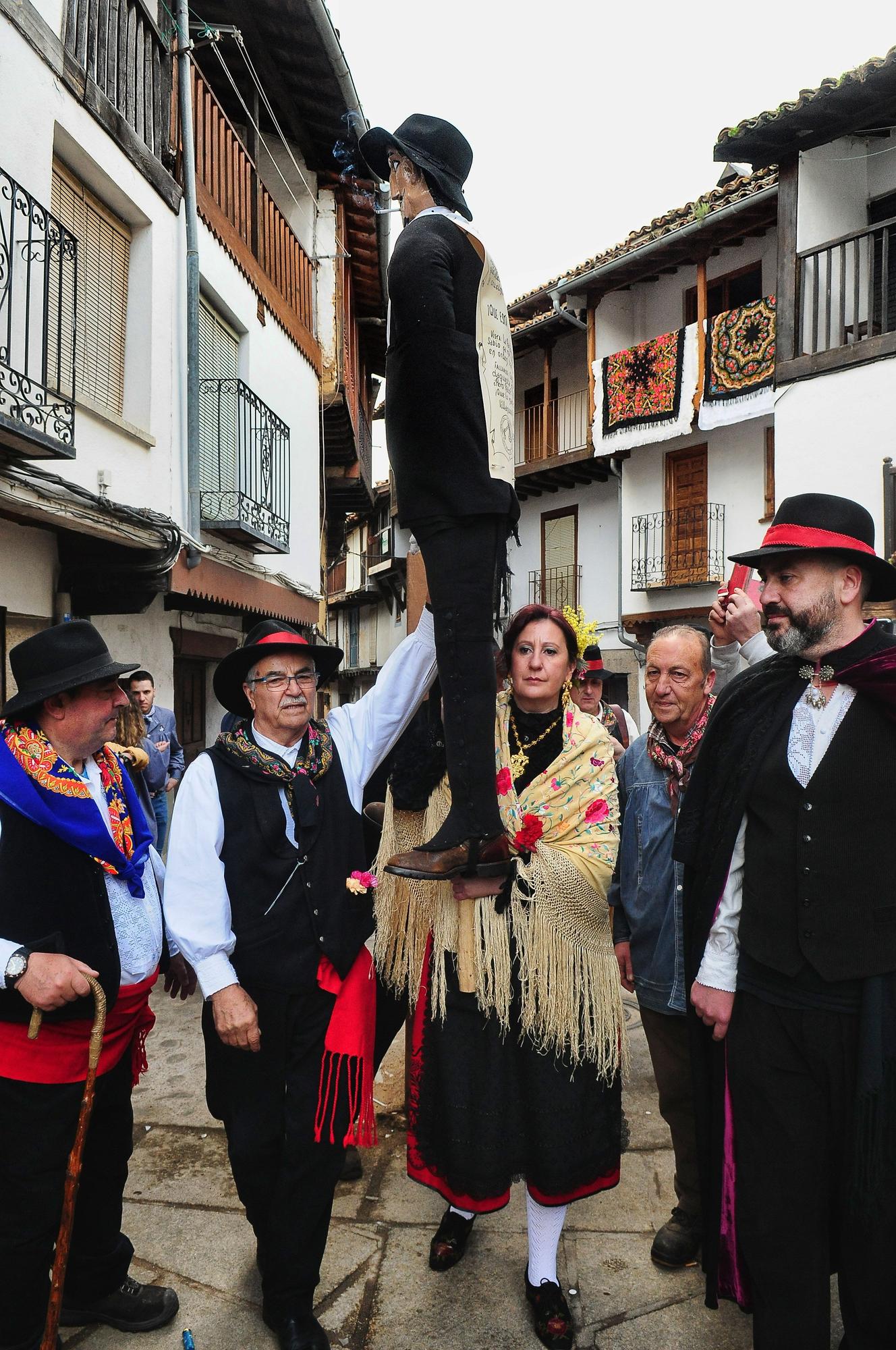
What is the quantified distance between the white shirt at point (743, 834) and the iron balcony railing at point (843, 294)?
9299 millimetres

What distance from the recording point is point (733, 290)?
14680 millimetres

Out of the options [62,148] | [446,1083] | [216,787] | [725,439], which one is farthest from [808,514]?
[725,439]

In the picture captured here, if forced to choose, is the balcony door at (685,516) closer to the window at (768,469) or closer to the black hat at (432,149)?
the window at (768,469)

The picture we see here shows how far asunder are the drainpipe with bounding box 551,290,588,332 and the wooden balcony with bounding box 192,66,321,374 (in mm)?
6561

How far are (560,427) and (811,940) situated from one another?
17.4 metres

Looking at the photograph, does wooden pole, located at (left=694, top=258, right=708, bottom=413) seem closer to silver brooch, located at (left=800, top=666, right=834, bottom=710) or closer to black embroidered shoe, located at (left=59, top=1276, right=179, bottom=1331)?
silver brooch, located at (left=800, top=666, right=834, bottom=710)

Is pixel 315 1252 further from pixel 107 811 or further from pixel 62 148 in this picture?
pixel 62 148

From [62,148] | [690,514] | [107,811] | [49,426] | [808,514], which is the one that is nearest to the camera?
[808,514]

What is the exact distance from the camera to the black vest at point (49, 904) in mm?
2113

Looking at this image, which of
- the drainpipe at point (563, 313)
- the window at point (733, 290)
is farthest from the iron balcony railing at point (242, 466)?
the drainpipe at point (563, 313)

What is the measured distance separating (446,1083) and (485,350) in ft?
6.53

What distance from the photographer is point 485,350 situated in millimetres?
1977

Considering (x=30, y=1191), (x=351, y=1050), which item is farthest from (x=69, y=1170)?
(x=351, y=1050)

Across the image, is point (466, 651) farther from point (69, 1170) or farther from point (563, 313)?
point (563, 313)
